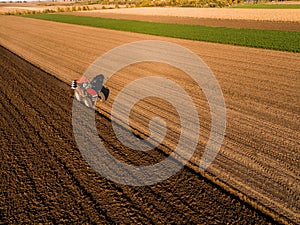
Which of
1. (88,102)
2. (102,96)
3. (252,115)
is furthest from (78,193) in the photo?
(252,115)

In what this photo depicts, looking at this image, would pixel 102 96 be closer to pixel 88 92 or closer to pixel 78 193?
pixel 88 92

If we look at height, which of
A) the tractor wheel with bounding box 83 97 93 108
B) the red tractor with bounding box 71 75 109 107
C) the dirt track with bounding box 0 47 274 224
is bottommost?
the dirt track with bounding box 0 47 274 224

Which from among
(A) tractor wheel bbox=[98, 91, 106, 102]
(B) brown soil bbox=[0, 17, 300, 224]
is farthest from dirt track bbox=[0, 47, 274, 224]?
(A) tractor wheel bbox=[98, 91, 106, 102]

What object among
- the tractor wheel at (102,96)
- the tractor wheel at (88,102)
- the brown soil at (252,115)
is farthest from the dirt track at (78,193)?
the tractor wheel at (102,96)

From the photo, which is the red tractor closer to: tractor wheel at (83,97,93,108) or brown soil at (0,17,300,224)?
tractor wheel at (83,97,93,108)

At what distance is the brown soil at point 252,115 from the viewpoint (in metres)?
5.65

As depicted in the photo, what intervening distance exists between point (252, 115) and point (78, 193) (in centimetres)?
643

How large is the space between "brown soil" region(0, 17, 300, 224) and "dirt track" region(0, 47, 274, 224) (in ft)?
1.48

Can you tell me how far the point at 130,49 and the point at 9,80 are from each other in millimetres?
9763

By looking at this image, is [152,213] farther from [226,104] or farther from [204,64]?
[204,64]

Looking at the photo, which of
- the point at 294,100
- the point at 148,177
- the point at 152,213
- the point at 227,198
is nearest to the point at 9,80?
the point at 148,177

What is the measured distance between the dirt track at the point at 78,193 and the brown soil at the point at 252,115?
0.45 metres

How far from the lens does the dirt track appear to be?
16.8 feet

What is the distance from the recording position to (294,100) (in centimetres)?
983
